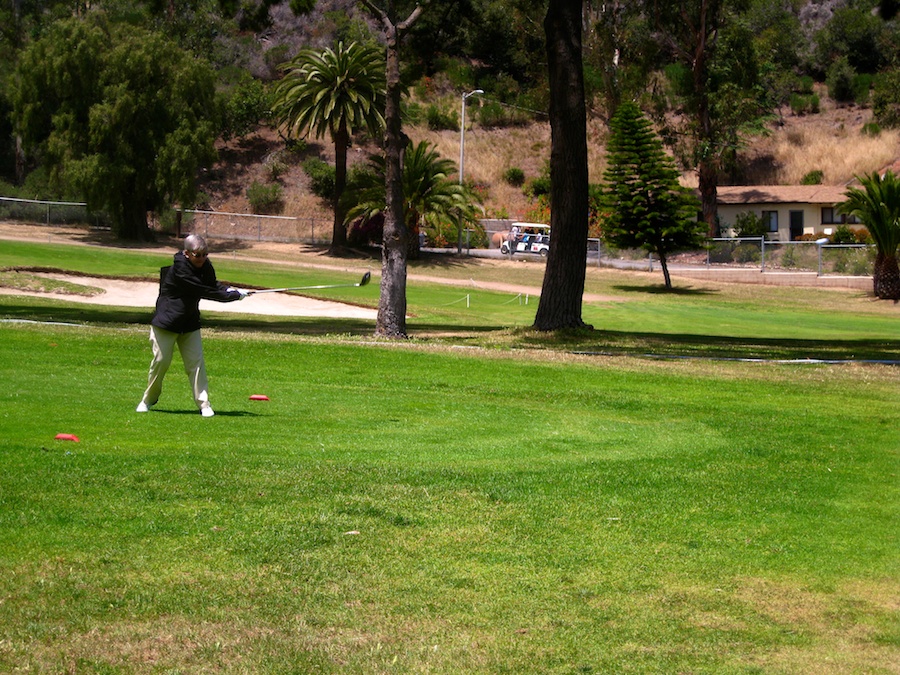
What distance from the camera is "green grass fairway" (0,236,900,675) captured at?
243 inches

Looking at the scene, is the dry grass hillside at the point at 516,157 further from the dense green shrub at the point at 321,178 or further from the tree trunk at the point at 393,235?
the tree trunk at the point at 393,235

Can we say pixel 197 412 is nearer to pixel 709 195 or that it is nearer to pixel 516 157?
pixel 709 195

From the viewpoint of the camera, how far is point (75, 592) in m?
6.52

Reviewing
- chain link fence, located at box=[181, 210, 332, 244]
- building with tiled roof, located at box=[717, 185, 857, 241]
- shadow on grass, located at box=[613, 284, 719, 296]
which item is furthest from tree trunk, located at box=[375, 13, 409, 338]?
building with tiled roof, located at box=[717, 185, 857, 241]

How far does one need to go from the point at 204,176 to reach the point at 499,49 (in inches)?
1156

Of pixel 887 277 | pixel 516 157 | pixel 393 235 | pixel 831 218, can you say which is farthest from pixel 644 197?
pixel 516 157

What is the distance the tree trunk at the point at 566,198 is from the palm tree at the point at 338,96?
34.3 metres

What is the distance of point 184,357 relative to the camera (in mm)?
12172

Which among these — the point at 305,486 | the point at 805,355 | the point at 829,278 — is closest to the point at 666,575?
the point at 305,486

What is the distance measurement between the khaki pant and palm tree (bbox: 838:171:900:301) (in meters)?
40.4

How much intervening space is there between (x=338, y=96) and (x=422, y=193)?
6819 millimetres

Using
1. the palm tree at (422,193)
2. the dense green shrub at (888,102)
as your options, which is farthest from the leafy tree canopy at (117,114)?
the dense green shrub at (888,102)

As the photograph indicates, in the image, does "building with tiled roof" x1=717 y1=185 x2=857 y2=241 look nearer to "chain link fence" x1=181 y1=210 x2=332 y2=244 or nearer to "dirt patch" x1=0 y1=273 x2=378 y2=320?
"chain link fence" x1=181 y1=210 x2=332 y2=244

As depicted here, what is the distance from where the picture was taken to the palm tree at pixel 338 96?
2349 inches
